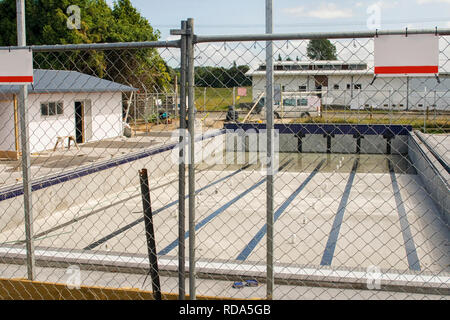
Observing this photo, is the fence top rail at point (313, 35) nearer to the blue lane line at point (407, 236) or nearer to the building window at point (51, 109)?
the blue lane line at point (407, 236)

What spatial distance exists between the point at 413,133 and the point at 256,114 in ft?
29.0

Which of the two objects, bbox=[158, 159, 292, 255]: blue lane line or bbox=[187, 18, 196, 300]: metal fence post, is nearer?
bbox=[187, 18, 196, 300]: metal fence post

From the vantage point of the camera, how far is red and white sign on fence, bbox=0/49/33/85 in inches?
123

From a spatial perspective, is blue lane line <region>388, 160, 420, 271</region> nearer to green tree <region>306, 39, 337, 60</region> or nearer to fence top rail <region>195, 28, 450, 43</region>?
green tree <region>306, 39, 337, 60</region>

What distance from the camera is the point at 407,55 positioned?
2457 millimetres

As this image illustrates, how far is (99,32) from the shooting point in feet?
86.9

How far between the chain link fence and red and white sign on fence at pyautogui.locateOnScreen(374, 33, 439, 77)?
0.10 meters

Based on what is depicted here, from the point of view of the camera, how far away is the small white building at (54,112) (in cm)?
1440

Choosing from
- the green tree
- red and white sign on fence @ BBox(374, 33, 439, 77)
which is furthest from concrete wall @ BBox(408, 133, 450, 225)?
red and white sign on fence @ BBox(374, 33, 439, 77)

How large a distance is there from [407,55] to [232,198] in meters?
8.60

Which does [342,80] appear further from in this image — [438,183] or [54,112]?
[54,112]

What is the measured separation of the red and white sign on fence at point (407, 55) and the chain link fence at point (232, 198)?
0.31 feet
